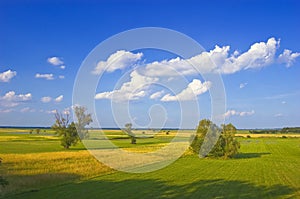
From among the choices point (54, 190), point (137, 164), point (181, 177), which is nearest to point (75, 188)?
point (54, 190)

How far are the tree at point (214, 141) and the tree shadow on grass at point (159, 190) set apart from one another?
31.5 metres

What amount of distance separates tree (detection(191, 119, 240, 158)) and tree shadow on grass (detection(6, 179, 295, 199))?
31.5 m

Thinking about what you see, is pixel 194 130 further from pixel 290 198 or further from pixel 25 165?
pixel 290 198

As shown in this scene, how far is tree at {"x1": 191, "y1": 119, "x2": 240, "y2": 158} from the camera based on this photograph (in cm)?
6069

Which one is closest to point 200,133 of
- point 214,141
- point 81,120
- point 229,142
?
point 214,141

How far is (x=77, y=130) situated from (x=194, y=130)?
36931 millimetres

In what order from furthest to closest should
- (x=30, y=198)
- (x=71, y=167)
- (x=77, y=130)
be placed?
(x=77, y=130) < (x=71, y=167) < (x=30, y=198)

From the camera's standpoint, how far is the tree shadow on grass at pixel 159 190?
22906mm

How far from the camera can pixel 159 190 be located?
2494cm

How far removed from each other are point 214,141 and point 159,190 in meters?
41.1

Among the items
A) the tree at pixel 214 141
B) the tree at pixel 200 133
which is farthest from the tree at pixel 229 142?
the tree at pixel 200 133

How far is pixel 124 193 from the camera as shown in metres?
23.6

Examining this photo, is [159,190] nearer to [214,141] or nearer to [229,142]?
[229,142]

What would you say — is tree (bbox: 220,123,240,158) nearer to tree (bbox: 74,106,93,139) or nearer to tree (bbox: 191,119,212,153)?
tree (bbox: 191,119,212,153)
